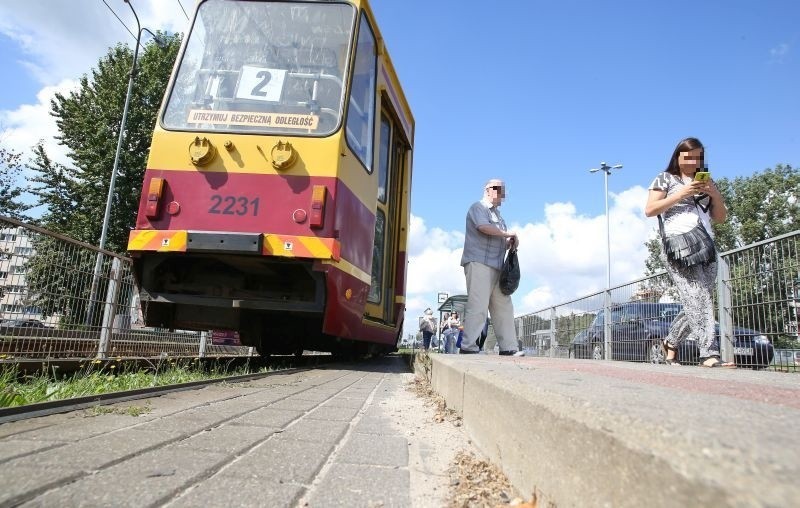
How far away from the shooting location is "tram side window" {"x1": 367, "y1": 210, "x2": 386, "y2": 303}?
7508 mm

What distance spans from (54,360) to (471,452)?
4143 mm

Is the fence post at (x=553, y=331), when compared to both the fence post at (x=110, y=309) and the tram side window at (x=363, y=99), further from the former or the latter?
the fence post at (x=110, y=309)

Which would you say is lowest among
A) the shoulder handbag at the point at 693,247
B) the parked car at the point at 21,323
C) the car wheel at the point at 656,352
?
the parked car at the point at 21,323

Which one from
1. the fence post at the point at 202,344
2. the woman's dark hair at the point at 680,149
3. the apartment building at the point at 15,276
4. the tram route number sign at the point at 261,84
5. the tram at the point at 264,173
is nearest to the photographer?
the apartment building at the point at 15,276

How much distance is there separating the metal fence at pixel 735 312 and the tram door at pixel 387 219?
10.6 feet

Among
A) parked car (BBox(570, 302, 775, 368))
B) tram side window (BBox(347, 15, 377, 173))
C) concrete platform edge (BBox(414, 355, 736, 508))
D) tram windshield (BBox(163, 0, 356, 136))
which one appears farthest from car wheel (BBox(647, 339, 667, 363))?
concrete platform edge (BBox(414, 355, 736, 508))

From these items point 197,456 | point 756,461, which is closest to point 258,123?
point 197,456

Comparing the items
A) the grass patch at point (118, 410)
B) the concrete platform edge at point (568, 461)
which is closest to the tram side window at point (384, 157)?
the grass patch at point (118, 410)

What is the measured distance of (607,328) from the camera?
780 centimetres

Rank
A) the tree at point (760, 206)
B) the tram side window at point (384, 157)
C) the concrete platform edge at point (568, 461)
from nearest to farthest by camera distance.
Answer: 1. the concrete platform edge at point (568, 461)
2. the tram side window at point (384, 157)
3. the tree at point (760, 206)

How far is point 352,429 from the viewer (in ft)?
9.37

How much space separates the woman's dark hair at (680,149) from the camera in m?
4.80

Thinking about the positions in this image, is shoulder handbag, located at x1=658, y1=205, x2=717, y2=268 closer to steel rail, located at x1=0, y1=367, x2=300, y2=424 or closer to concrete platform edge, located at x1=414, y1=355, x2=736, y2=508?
concrete platform edge, located at x1=414, y1=355, x2=736, y2=508

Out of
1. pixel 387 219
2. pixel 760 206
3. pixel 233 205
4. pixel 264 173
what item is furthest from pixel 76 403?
pixel 760 206
